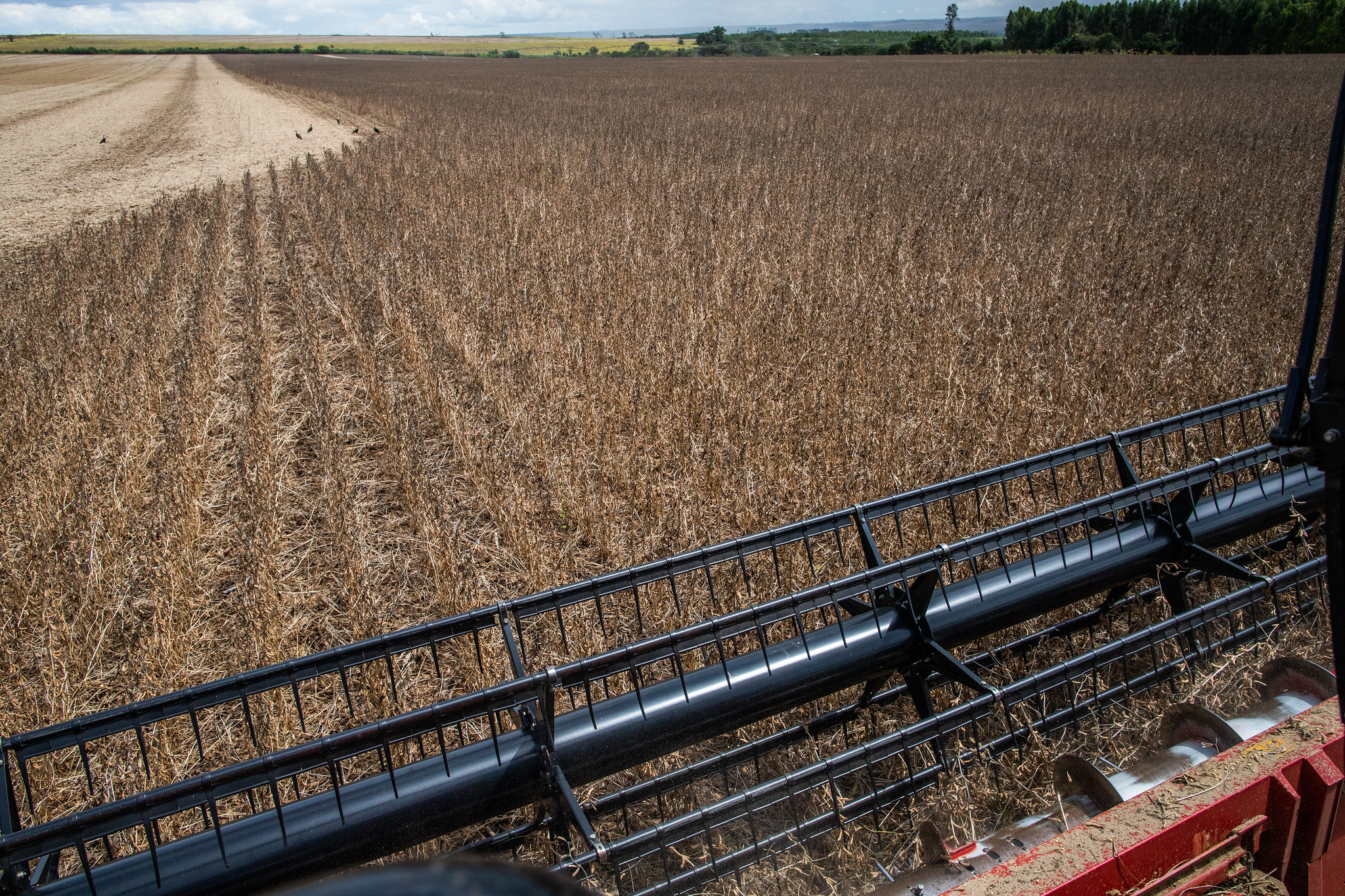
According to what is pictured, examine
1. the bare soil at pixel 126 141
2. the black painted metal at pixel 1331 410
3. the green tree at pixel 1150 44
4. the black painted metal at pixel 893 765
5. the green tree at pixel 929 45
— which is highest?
the green tree at pixel 929 45

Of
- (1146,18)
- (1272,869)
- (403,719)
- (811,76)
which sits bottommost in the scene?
(1272,869)

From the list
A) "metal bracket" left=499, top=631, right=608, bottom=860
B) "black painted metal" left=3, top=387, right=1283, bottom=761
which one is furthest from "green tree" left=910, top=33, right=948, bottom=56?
"metal bracket" left=499, top=631, right=608, bottom=860

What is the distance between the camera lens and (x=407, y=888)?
475mm

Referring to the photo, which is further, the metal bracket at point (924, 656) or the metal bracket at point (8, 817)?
the metal bracket at point (924, 656)

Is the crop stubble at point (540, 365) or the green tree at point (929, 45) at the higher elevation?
the green tree at point (929, 45)

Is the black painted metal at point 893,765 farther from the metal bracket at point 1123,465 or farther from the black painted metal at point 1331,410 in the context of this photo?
the black painted metal at point 1331,410

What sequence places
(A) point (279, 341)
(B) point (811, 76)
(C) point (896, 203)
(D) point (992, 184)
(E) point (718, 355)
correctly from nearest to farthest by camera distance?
(E) point (718, 355) → (A) point (279, 341) → (C) point (896, 203) → (D) point (992, 184) → (B) point (811, 76)

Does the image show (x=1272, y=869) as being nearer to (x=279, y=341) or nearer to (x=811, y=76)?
(x=279, y=341)

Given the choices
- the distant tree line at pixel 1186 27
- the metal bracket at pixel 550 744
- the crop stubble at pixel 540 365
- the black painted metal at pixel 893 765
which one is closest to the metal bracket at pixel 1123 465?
the black painted metal at pixel 893 765

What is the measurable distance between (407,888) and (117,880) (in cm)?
136

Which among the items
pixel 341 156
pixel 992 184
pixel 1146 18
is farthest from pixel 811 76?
pixel 1146 18

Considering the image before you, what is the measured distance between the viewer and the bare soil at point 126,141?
10.8m

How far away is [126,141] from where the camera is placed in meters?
17.4

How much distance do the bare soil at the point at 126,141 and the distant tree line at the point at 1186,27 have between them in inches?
1923
